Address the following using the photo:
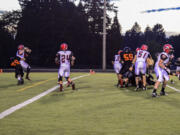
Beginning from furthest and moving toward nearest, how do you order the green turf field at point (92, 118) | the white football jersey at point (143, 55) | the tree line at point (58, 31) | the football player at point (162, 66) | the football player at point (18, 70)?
the tree line at point (58, 31) → the football player at point (18, 70) → the white football jersey at point (143, 55) → the football player at point (162, 66) → the green turf field at point (92, 118)

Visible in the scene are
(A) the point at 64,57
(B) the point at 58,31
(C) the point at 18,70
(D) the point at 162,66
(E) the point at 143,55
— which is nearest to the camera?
(D) the point at 162,66

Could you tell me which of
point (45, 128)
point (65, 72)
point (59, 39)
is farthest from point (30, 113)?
point (59, 39)

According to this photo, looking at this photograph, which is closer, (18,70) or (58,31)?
(18,70)

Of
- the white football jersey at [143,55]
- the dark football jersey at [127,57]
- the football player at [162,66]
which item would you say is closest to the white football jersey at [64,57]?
the dark football jersey at [127,57]

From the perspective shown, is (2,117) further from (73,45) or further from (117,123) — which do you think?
(73,45)

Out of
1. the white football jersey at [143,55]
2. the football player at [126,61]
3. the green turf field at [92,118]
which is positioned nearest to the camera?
the green turf field at [92,118]

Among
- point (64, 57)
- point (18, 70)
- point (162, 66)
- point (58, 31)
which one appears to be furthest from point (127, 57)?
point (58, 31)

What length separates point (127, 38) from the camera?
195875 mm

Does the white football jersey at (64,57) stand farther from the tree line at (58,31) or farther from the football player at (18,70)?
the tree line at (58,31)

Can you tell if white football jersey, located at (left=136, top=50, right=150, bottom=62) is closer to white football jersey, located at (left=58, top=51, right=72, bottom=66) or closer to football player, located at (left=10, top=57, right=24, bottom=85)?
white football jersey, located at (left=58, top=51, right=72, bottom=66)

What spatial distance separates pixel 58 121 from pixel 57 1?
59616 millimetres

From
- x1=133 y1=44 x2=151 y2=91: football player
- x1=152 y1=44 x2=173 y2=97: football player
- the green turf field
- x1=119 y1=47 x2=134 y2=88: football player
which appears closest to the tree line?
x1=119 y1=47 x2=134 y2=88: football player

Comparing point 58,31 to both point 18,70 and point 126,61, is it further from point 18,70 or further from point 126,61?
point 126,61

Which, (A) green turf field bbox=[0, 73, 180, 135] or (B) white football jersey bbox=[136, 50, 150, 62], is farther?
(B) white football jersey bbox=[136, 50, 150, 62]
